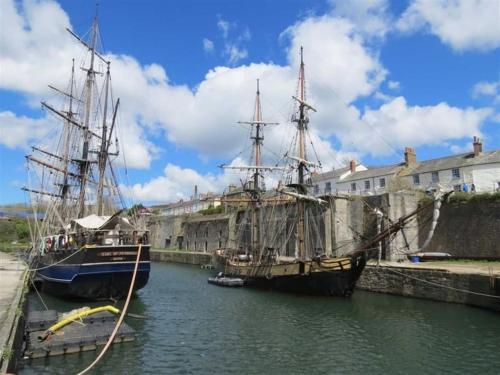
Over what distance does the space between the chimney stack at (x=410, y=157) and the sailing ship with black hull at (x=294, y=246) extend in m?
17.2

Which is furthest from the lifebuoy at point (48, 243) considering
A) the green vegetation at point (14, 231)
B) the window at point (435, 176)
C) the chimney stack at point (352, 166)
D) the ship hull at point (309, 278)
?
the green vegetation at point (14, 231)

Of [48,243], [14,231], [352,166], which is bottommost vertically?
[48,243]

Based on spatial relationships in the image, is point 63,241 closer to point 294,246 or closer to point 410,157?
point 294,246

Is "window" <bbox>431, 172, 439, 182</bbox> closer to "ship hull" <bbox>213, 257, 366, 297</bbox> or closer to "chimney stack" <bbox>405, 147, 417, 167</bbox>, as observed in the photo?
"chimney stack" <bbox>405, 147, 417, 167</bbox>

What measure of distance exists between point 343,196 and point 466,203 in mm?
9975

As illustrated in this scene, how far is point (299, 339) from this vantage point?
610 inches

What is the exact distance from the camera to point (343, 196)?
3753cm

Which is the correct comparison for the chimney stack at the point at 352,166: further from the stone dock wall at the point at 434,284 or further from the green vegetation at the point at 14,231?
the green vegetation at the point at 14,231

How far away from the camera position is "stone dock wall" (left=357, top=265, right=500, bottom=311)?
787 inches

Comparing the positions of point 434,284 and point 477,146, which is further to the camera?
point 477,146

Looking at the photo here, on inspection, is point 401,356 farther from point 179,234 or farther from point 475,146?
point 179,234

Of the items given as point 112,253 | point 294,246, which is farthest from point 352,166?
point 112,253

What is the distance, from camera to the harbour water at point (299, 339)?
12.2 meters

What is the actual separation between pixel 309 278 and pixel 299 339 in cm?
1102
